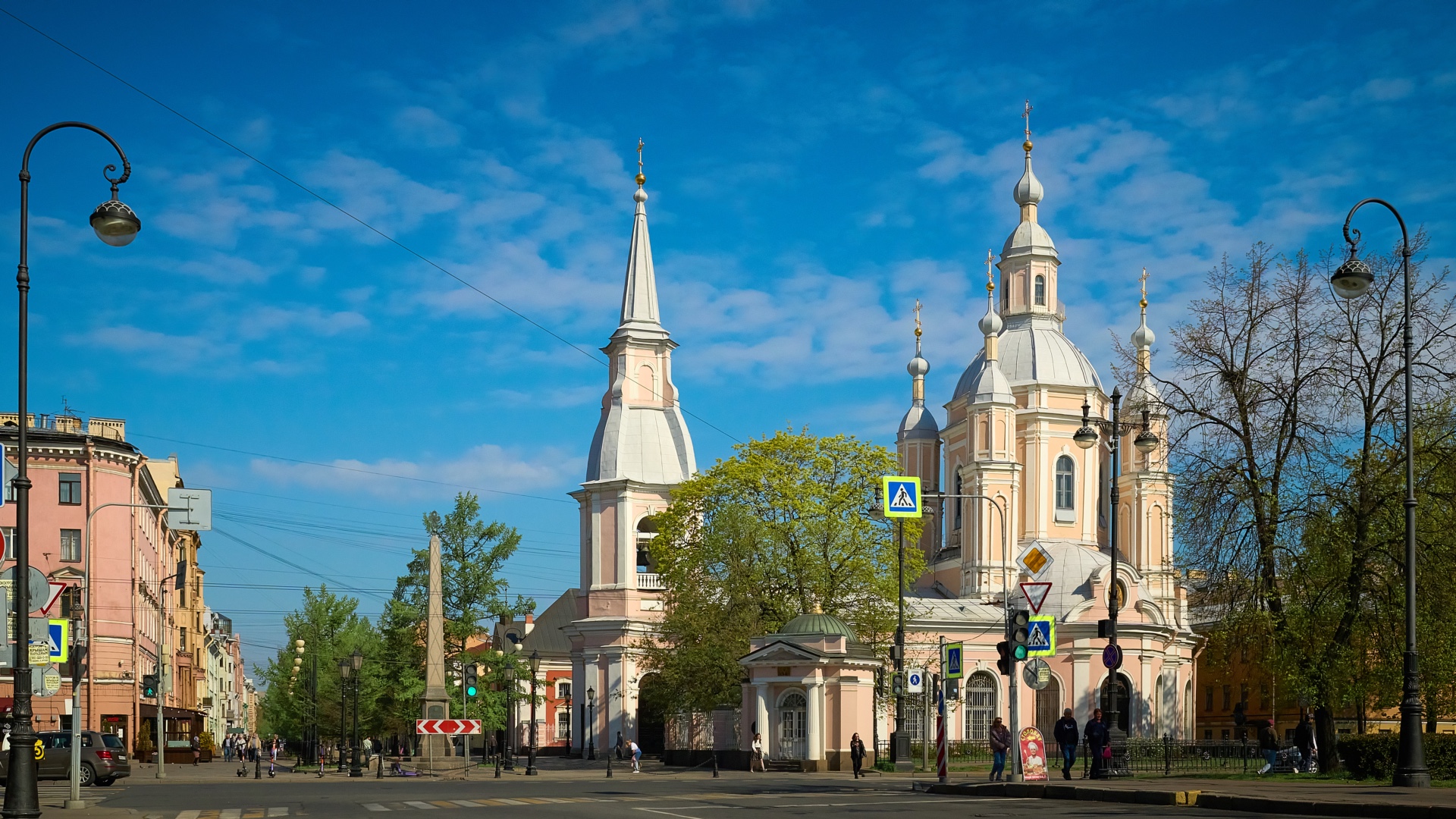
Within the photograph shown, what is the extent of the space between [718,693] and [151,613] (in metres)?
30.4

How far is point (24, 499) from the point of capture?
1816cm

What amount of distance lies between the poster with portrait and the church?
26.5 meters

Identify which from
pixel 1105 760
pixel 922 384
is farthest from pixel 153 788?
pixel 922 384

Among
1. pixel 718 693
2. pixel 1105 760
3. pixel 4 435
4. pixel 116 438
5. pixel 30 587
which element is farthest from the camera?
pixel 116 438

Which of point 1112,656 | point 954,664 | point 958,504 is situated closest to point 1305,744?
point 954,664

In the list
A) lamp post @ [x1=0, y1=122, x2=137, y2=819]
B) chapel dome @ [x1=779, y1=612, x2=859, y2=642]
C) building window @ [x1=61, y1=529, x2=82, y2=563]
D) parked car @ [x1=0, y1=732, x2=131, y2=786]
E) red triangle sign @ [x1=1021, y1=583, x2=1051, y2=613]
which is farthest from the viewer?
building window @ [x1=61, y1=529, x2=82, y2=563]

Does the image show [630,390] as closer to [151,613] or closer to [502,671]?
[502,671]

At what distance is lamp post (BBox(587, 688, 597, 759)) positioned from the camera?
6762 centimetres

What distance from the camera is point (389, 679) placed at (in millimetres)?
69500

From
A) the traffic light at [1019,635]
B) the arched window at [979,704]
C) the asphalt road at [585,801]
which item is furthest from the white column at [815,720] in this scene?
the arched window at [979,704]

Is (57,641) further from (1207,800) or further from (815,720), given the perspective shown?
(815,720)

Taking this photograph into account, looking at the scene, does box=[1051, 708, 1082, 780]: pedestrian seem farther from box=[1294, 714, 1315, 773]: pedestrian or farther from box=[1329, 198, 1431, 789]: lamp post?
box=[1294, 714, 1315, 773]: pedestrian

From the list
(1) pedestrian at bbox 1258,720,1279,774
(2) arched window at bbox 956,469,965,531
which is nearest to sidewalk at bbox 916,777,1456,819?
(1) pedestrian at bbox 1258,720,1279,774

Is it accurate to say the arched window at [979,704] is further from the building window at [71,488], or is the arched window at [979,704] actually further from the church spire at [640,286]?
the building window at [71,488]
